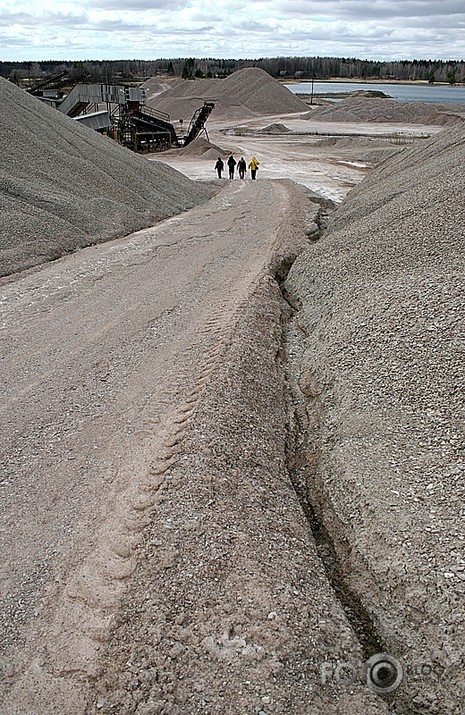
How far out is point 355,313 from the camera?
10.5 metres

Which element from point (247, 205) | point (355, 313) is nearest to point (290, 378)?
point (355, 313)

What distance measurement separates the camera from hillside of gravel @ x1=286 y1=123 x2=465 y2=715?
541 cm

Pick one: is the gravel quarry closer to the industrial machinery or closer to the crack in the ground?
the crack in the ground

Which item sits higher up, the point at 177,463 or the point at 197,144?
the point at 197,144

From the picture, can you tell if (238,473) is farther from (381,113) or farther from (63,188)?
(381,113)

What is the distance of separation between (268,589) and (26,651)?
2.13 metres

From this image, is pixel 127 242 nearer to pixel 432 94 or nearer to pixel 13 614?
pixel 13 614

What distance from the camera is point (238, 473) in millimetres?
7066

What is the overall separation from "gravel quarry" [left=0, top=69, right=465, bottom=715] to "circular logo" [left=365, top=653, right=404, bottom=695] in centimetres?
2

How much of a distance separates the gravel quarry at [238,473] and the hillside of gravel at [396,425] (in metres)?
0.03

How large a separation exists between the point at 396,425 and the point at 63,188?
14.9m

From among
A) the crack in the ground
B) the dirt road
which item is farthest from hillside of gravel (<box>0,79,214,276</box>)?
the crack in the ground
